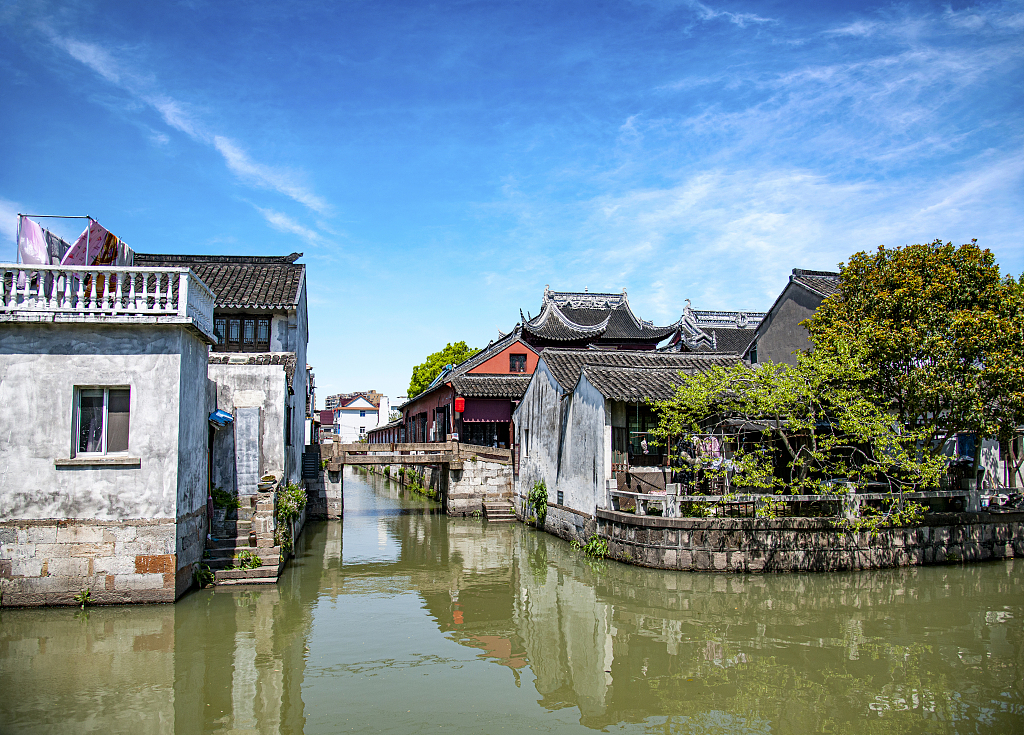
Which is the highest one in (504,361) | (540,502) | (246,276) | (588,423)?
(246,276)

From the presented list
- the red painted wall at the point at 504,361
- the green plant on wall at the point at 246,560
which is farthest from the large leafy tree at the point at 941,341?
the red painted wall at the point at 504,361

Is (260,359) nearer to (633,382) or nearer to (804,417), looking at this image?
(633,382)

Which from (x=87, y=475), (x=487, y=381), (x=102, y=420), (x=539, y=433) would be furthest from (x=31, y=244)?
(x=487, y=381)

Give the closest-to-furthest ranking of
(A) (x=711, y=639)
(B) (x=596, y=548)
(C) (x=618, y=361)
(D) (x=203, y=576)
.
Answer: (A) (x=711, y=639) → (D) (x=203, y=576) → (B) (x=596, y=548) → (C) (x=618, y=361)

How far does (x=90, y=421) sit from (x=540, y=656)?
7.38 m

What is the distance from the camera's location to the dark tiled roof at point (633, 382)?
15117 mm

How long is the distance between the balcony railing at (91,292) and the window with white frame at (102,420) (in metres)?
1.18

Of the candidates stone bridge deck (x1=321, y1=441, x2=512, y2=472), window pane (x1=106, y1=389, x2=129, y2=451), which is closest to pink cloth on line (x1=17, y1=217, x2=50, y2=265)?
window pane (x1=106, y1=389, x2=129, y2=451)

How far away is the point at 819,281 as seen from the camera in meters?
21.4

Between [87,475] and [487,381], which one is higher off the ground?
[487,381]

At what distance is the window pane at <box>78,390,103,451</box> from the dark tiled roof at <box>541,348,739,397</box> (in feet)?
36.0

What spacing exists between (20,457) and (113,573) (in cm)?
212

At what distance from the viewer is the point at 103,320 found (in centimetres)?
956

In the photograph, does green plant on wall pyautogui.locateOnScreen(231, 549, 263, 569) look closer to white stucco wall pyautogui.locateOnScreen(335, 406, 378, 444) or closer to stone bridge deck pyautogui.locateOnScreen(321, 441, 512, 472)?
stone bridge deck pyautogui.locateOnScreen(321, 441, 512, 472)
